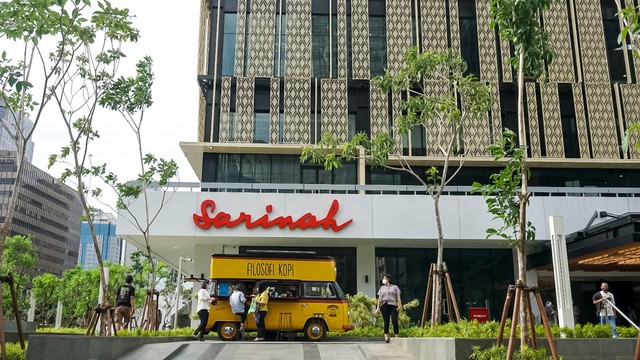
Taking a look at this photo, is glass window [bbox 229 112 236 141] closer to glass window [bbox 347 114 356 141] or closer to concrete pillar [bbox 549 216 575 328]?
glass window [bbox 347 114 356 141]

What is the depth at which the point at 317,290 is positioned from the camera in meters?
17.8

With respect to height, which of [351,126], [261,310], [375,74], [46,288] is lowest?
[261,310]

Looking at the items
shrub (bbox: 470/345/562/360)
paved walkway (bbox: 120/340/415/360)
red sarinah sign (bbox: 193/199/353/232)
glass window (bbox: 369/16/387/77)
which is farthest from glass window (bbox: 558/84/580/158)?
shrub (bbox: 470/345/562/360)

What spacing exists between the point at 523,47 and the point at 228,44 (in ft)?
77.5

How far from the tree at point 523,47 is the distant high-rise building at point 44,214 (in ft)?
292

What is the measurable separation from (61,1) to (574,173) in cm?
2713

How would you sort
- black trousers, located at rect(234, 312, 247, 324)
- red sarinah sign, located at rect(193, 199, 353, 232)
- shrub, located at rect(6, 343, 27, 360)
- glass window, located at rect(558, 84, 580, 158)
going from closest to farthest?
shrub, located at rect(6, 343, 27, 360) → black trousers, located at rect(234, 312, 247, 324) → red sarinah sign, located at rect(193, 199, 353, 232) → glass window, located at rect(558, 84, 580, 158)

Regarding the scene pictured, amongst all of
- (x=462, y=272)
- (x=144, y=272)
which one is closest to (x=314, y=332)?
(x=462, y=272)

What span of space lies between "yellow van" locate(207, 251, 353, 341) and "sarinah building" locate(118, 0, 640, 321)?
7.39 meters

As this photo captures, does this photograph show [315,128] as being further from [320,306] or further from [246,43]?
[320,306]

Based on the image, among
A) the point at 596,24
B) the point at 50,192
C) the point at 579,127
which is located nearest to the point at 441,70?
the point at 579,127

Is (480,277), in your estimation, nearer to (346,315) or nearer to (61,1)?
(346,315)

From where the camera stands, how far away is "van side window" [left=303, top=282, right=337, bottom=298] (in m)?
17.7

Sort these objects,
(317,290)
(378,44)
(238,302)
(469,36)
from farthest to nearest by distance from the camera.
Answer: (469,36), (378,44), (317,290), (238,302)
